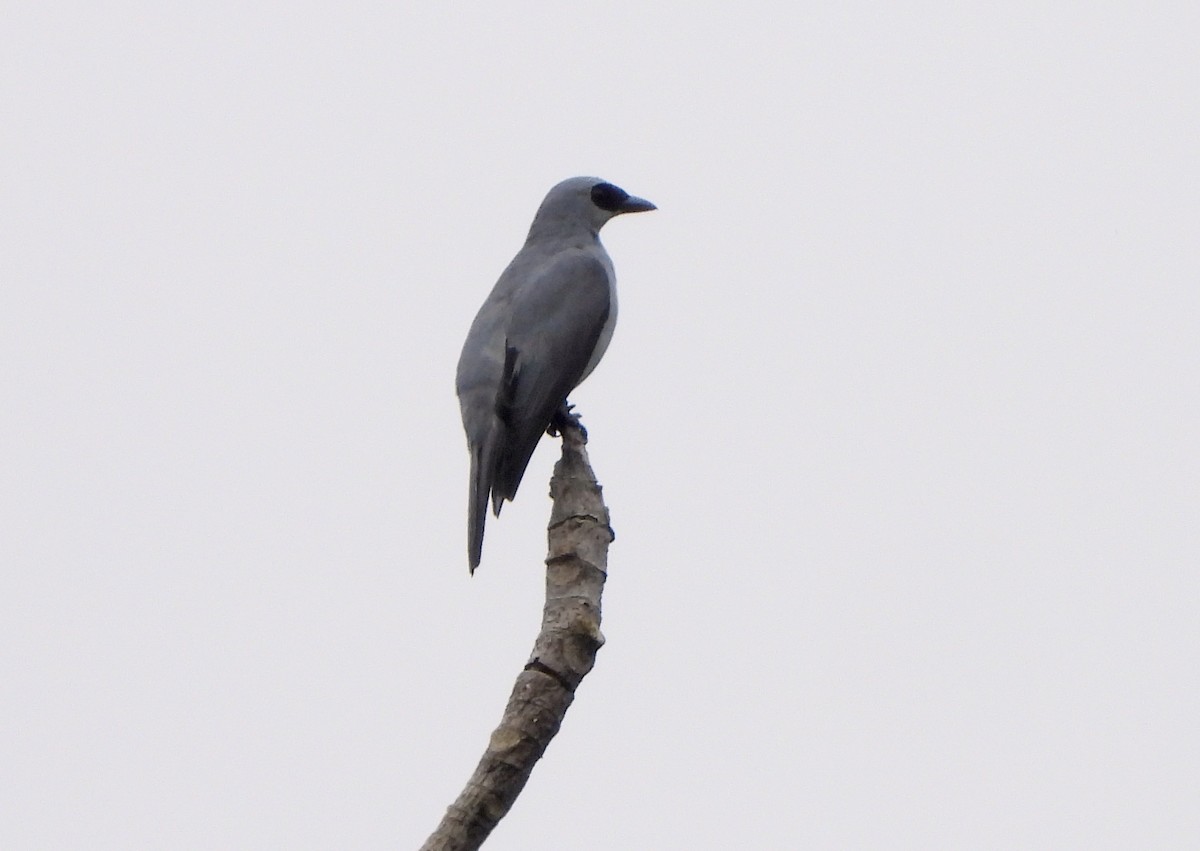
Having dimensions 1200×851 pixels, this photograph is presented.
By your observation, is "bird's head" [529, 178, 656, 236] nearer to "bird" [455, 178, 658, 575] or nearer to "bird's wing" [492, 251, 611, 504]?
"bird" [455, 178, 658, 575]

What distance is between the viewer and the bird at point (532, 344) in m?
7.23

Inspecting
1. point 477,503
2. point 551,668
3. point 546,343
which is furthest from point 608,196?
point 551,668

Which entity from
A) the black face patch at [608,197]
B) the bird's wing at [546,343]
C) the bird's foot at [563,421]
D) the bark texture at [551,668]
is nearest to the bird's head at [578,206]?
the black face patch at [608,197]

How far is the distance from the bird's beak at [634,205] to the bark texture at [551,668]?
13.8 feet

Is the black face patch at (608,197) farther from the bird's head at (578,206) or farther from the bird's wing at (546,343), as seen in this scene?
the bird's wing at (546,343)

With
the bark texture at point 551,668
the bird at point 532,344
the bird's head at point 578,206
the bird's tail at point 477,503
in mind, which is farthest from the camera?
the bird's head at point 578,206

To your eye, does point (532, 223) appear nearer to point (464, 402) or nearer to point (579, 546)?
point (464, 402)

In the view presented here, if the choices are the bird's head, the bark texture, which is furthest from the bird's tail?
the bird's head

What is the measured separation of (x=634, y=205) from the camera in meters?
9.55

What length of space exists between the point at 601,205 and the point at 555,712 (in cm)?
530

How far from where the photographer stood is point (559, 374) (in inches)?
302

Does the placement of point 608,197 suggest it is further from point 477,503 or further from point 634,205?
point 477,503

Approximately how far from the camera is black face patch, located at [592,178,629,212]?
30.7 ft

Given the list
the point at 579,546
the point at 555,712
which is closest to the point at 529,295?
the point at 579,546
